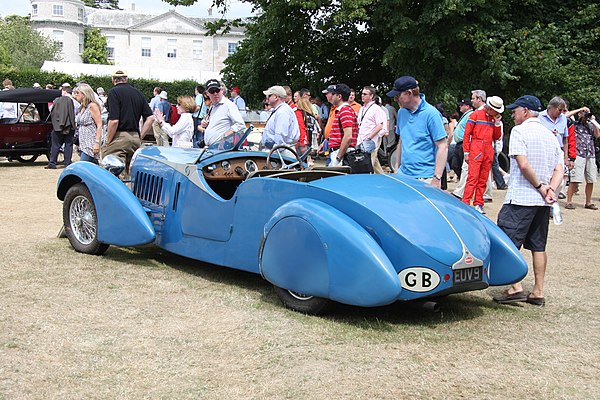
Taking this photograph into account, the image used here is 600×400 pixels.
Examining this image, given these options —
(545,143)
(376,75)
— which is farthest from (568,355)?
(376,75)

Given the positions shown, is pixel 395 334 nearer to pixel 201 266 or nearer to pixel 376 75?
pixel 201 266

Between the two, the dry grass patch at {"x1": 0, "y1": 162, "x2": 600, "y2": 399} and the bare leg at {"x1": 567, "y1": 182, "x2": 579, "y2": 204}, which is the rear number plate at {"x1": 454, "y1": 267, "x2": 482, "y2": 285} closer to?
the dry grass patch at {"x1": 0, "y1": 162, "x2": 600, "y2": 399}

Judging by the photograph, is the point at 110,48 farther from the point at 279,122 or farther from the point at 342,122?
the point at 279,122

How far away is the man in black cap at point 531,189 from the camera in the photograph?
5.96 metres

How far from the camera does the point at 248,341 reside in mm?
4867

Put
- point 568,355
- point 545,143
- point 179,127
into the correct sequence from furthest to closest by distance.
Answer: point 179,127
point 545,143
point 568,355

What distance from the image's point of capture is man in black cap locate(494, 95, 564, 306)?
19.6 ft

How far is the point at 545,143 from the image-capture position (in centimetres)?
602

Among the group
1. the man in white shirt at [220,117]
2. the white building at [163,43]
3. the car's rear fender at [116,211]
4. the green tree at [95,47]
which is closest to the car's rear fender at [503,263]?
the car's rear fender at [116,211]

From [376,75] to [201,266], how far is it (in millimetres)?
17158

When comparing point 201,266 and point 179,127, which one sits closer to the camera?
point 201,266

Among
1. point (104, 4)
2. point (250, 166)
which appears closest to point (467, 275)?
point (250, 166)

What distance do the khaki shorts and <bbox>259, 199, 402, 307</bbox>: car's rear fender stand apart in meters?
8.69

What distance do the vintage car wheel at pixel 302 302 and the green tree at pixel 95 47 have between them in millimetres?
94629
